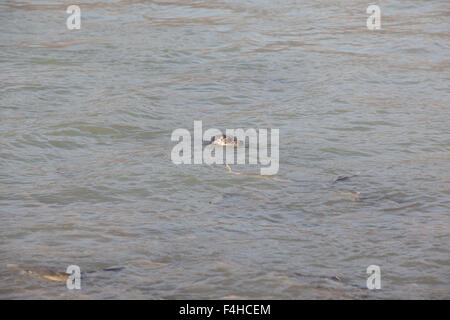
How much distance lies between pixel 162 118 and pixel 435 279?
13.7 ft

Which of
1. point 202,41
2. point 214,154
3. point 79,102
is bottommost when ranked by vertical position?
point 214,154

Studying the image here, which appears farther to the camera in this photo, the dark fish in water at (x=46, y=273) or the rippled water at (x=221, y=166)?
the rippled water at (x=221, y=166)

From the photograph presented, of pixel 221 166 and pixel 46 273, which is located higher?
pixel 221 166

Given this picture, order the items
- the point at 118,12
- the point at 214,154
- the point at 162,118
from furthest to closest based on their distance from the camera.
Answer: the point at 118,12, the point at 162,118, the point at 214,154

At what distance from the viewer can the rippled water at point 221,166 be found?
14.8ft

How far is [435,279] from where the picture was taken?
173 inches

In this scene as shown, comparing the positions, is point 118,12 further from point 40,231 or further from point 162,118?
point 40,231

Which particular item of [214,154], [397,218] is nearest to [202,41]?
[214,154]

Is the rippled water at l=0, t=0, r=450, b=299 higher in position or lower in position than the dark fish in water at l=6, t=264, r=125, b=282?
higher

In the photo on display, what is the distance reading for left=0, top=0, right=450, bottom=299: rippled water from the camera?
4516 millimetres

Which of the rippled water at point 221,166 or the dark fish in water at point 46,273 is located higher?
the rippled water at point 221,166

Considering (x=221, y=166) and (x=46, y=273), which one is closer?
(x=46, y=273)

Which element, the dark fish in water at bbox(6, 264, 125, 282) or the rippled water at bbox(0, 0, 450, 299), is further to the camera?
the rippled water at bbox(0, 0, 450, 299)

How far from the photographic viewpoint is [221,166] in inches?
255
